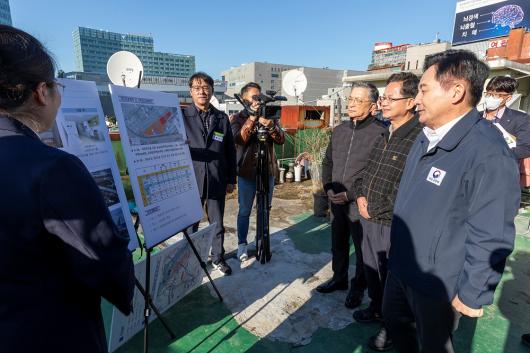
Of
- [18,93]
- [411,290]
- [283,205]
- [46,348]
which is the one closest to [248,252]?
[283,205]

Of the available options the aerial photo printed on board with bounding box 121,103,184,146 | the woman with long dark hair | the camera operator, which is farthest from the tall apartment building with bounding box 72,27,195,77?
the woman with long dark hair

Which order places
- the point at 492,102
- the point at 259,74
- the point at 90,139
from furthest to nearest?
the point at 259,74 < the point at 492,102 < the point at 90,139

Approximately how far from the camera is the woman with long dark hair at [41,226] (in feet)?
2.38

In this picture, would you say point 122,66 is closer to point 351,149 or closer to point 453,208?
point 351,149

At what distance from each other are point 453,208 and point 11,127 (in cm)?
154

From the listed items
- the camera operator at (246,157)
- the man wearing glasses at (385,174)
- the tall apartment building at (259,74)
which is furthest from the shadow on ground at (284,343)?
the tall apartment building at (259,74)

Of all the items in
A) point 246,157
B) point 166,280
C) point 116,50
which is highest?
point 116,50

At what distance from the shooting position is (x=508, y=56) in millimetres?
11117

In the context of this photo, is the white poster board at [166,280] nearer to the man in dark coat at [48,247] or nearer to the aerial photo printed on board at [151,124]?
the aerial photo printed on board at [151,124]

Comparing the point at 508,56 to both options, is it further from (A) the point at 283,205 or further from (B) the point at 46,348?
(B) the point at 46,348

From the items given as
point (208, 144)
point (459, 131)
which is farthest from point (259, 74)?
point (459, 131)

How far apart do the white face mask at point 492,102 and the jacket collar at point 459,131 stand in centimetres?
277

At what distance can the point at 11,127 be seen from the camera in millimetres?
767

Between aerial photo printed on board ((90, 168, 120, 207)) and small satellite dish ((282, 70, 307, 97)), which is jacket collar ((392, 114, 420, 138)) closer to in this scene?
aerial photo printed on board ((90, 168, 120, 207))
